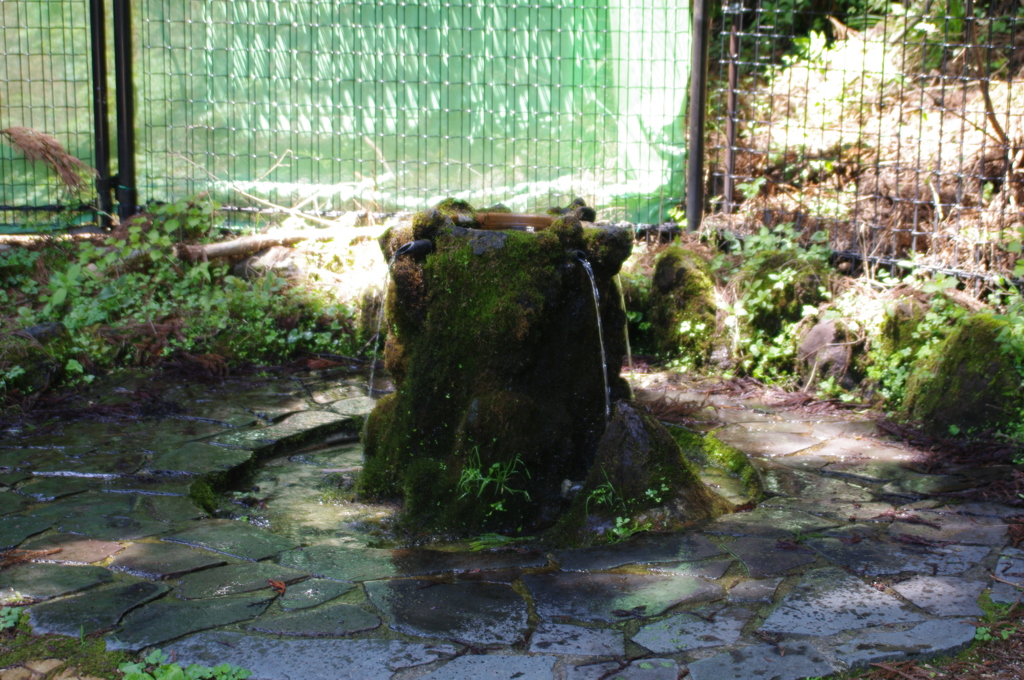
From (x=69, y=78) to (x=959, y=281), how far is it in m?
8.14

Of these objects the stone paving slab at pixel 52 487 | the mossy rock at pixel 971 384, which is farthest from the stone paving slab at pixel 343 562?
the mossy rock at pixel 971 384

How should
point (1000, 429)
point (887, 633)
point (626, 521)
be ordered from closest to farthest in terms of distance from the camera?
1. point (887, 633)
2. point (626, 521)
3. point (1000, 429)

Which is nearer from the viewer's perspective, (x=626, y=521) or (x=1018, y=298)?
(x=626, y=521)

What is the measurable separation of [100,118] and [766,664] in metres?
8.32

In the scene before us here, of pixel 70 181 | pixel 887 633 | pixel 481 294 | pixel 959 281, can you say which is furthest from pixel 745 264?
pixel 70 181

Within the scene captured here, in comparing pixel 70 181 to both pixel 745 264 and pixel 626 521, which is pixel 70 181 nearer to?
pixel 745 264

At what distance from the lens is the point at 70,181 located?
27.7 feet

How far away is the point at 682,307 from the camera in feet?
23.0

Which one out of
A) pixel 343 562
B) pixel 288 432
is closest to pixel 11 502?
pixel 288 432

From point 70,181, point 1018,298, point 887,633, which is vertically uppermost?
point 70,181

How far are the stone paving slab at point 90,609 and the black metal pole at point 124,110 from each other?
6488mm

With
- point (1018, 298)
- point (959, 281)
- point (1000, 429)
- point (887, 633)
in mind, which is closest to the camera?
point (887, 633)

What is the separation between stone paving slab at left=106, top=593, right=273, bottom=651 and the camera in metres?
2.81

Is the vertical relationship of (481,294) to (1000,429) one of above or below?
above
